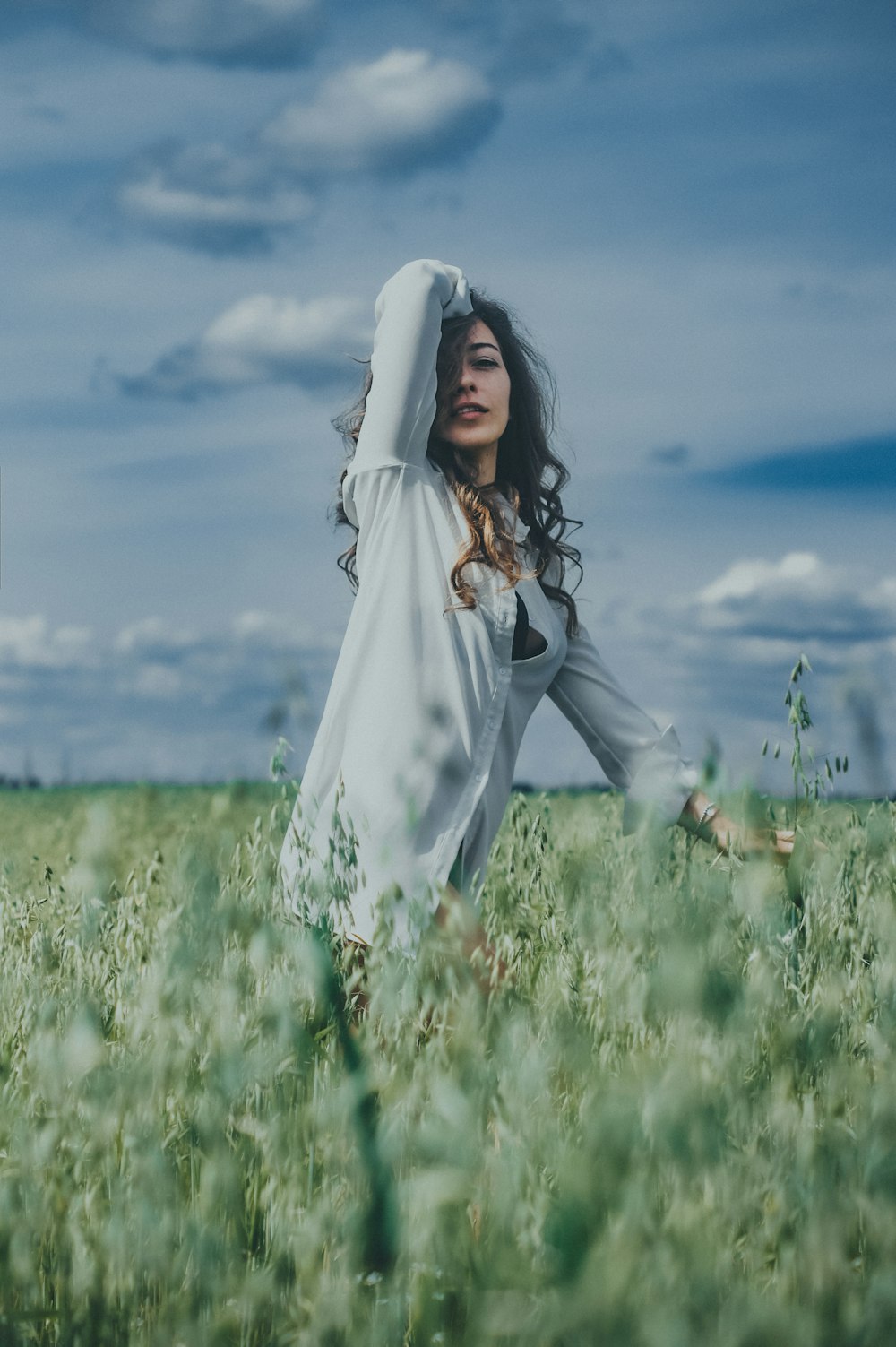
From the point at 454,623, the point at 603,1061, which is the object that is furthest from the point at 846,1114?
the point at 454,623

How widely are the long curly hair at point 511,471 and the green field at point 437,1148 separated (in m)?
1.41

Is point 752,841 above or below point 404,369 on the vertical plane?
below

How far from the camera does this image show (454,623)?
283cm

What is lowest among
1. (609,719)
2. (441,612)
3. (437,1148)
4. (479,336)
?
(437,1148)

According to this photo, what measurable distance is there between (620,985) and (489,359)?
7.33 ft

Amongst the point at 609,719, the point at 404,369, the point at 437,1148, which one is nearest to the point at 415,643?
the point at 404,369

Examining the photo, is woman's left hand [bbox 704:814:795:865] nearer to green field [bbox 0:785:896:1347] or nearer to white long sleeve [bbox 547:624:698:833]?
green field [bbox 0:785:896:1347]

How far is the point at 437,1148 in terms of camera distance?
0.85m

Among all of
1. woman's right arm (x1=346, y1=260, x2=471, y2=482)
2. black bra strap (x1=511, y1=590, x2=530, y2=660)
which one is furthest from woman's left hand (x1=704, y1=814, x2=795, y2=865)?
woman's right arm (x1=346, y1=260, x2=471, y2=482)

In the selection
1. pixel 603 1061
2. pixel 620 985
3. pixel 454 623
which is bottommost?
pixel 603 1061

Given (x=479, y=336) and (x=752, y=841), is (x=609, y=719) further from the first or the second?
(x=752, y=841)

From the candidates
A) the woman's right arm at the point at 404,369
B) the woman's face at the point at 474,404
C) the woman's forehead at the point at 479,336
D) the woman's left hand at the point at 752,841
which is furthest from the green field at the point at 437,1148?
the woman's forehead at the point at 479,336

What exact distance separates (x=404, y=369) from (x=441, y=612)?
543mm

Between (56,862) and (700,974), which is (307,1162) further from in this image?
(56,862)
